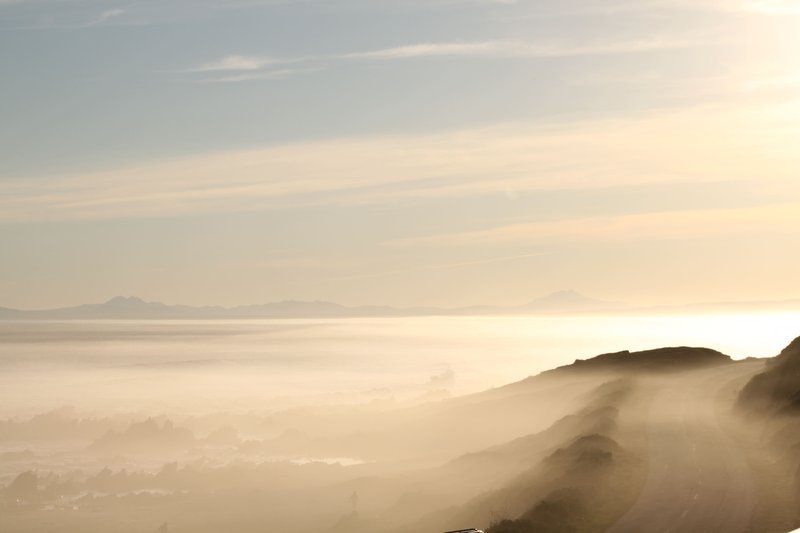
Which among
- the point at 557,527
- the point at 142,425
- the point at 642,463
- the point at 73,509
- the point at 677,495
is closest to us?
the point at 557,527

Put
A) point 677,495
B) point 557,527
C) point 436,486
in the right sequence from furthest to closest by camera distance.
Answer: point 436,486 → point 677,495 → point 557,527

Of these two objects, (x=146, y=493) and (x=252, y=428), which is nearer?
(x=146, y=493)

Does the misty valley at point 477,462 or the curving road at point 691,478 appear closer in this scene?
the curving road at point 691,478

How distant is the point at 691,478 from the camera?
63.4 metres

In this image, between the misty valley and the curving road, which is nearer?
the curving road

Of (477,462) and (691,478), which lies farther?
(477,462)

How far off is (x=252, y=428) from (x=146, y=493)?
5746cm

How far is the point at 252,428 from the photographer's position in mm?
169375

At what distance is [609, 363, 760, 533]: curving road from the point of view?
5306 cm

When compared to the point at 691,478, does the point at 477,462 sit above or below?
above

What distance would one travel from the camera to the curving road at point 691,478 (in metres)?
53.1

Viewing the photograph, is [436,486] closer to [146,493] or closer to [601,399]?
[601,399]

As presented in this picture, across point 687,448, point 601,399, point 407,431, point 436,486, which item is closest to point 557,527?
point 687,448

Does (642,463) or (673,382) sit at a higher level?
(673,382)
